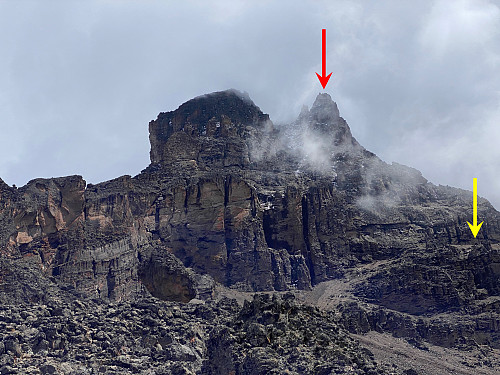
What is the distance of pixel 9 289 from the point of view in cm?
14138

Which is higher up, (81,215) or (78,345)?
(81,215)

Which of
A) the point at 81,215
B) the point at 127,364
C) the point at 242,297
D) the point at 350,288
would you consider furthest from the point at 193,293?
the point at 127,364

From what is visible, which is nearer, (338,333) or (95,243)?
(338,333)

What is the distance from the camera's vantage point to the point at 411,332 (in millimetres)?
171500

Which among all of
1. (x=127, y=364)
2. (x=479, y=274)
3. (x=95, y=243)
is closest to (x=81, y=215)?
(x=95, y=243)

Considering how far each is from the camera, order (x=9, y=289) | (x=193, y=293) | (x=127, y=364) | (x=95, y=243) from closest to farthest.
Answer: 1. (x=127, y=364)
2. (x=9, y=289)
3. (x=193, y=293)
4. (x=95, y=243)

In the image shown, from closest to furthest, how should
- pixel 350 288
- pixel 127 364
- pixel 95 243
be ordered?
pixel 127 364 < pixel 95 243 < pixel 350 288

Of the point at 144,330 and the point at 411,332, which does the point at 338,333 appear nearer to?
the point at 144,330

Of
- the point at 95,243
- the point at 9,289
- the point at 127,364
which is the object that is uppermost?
the point at 95,243

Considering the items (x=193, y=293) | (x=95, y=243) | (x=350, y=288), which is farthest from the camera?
(x=350, y=288)

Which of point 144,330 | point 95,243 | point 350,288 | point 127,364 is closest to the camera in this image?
point 127,364

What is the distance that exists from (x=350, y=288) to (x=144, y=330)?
3597 inches

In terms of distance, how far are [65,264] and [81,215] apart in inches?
587

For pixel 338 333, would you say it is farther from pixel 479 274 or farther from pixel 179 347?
pixel 479 274
